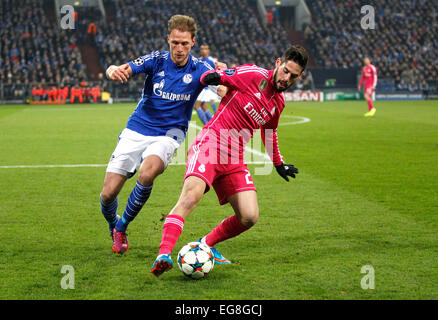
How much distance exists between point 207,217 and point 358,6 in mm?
40728

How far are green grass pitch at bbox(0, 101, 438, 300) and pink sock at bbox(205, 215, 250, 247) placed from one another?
0.76 feet

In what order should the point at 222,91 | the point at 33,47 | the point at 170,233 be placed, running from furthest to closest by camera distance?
the point at 33,47
the point at 222,91
the point at 170,233

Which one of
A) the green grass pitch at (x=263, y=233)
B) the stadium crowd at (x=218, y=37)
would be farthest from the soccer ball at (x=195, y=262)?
the stadium crowd at (x=218, y=37)

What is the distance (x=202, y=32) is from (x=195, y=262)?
3554 centimetres

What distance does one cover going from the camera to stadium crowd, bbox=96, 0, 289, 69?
36.1m

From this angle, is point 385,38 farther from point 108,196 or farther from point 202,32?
point 108,196

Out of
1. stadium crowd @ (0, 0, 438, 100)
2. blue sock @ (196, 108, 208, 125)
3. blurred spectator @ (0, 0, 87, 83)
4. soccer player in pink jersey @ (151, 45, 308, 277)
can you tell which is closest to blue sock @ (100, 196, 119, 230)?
soccer player in pink jersey @ (151, 45, 308, 277)

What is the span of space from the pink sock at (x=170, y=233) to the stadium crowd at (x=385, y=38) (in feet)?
114

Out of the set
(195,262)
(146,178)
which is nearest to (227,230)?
(195,262)

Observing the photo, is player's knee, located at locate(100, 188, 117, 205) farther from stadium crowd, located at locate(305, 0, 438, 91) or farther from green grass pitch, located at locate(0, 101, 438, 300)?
stadium crowd, located at locate(305, 0, 438, 91)

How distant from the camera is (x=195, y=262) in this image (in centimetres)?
430
